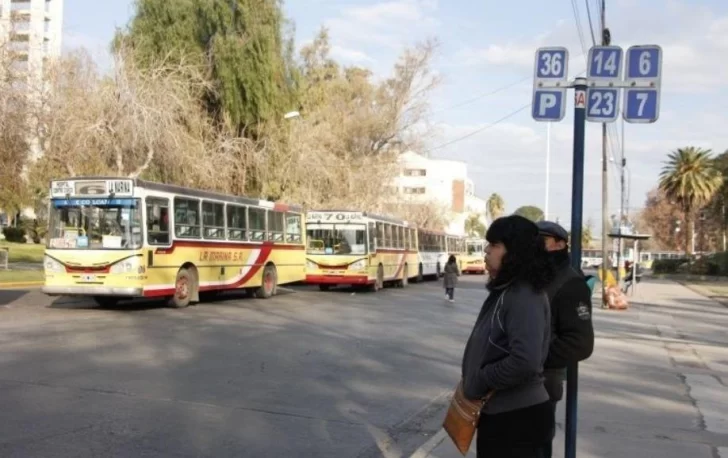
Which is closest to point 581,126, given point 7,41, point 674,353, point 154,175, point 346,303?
point 674,353

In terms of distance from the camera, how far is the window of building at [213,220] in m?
20.7

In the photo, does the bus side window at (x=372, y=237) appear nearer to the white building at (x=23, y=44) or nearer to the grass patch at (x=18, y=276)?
the grass patch at (x=18, y=276)

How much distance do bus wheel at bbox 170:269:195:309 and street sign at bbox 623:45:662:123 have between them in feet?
46.3

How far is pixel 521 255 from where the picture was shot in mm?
3910

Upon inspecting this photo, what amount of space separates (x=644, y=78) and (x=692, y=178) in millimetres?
63937

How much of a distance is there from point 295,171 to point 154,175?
8.69 m

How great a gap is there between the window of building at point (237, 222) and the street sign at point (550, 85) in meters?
15.8

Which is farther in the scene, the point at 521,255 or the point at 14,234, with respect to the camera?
the point at 14,234

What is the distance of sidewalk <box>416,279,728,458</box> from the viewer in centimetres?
750

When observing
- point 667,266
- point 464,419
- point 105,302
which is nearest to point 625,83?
point 464,419

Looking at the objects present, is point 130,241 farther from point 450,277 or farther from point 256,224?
point 450,277

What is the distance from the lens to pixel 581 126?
6.41 m

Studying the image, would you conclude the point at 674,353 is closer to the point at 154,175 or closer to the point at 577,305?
the point at 577,305

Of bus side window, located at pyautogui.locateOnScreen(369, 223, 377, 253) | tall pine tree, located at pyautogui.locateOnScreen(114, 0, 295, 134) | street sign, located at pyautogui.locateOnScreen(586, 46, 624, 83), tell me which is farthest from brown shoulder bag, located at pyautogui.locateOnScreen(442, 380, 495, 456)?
tall pine tree, located at pyautogui.locateOnScreen(114, 0, 295, 134)
